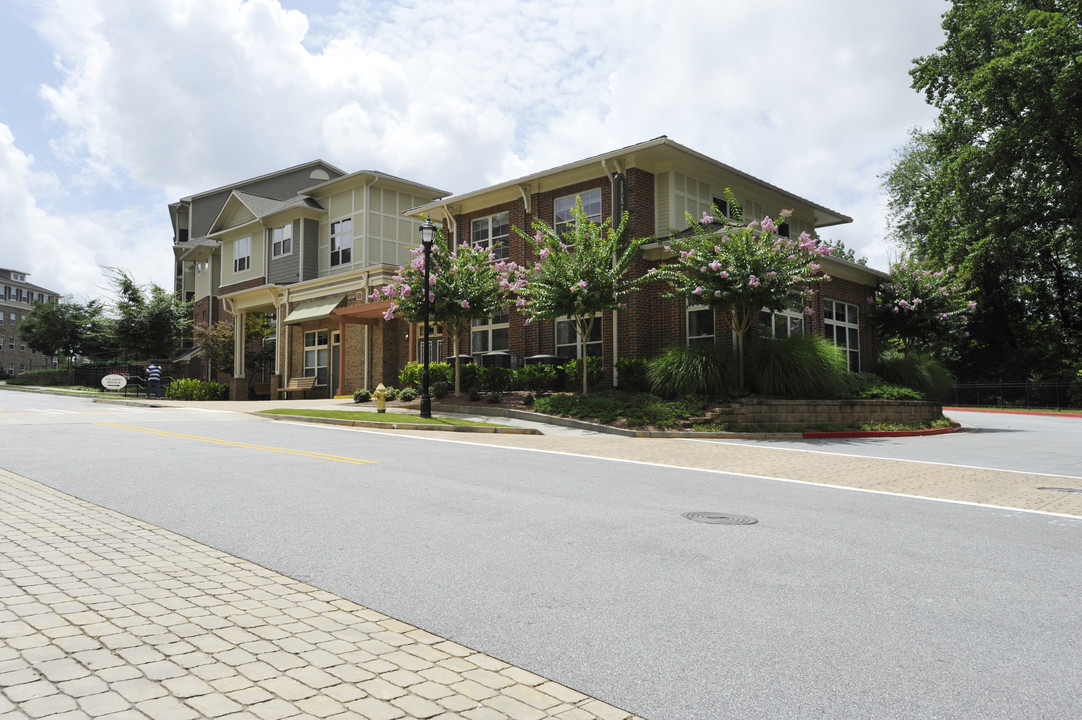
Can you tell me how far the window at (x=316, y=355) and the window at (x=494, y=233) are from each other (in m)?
10.4

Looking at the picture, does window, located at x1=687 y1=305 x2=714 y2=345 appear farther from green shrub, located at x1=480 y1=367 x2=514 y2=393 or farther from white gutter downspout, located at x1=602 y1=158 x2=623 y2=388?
green shrub, located at x1=480 y1=367 x2=514 y2=393

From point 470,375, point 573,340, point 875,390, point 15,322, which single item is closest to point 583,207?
point 573,340

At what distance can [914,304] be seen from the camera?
24328 mm

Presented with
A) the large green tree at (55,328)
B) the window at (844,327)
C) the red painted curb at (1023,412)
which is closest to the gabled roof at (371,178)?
the window at (844,327)

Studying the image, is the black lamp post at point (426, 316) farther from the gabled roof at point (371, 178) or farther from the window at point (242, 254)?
the window at point (242, 254)

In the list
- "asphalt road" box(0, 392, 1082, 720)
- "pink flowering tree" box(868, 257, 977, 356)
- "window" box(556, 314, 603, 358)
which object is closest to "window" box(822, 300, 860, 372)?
"pink flowering tree" box(868, 257, 977, 356)

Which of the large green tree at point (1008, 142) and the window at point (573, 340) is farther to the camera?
the large green tree at point (1008, 142)

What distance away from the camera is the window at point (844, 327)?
2453 centimetres

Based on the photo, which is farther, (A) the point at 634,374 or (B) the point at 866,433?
(A) the point at 634,374

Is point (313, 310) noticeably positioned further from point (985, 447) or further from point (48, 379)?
point (48, 379)

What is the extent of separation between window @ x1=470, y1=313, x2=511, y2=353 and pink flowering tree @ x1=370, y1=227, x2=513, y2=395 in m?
3.23

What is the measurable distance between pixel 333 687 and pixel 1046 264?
44816 millimetres

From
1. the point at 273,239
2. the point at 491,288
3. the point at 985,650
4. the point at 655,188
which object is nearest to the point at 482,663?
the point at 985,650

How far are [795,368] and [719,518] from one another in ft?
40.6
